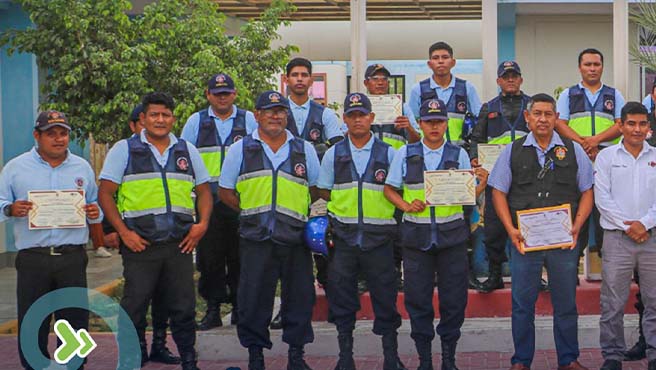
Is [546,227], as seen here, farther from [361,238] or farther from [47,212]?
[47,212]

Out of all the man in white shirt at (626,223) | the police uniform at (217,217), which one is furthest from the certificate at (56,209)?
the man in white shirt at (626,223)

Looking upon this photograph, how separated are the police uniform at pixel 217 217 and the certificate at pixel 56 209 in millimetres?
1377

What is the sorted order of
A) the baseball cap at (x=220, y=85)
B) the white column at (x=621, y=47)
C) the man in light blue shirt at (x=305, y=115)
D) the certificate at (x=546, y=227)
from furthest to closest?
the white column at (x=621, y=47), the man in light blue shirt at (x=305, y=115), the baseball cap at (x=220, y=85), the certificate at (x=546, y=227)

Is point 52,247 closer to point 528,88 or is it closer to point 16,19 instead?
point 16,19

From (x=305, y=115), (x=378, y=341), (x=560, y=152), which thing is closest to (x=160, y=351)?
(x=378, y=341)

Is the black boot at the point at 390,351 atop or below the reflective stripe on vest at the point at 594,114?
below

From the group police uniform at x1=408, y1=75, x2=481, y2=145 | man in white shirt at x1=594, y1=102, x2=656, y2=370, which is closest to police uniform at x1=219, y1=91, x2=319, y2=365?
police uniform at x1=408, y1=75, x2=481, y2=145

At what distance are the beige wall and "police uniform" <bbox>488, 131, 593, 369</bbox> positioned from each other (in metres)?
11.5

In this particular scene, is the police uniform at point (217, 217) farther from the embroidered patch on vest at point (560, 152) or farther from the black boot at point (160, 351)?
the embroidered patch on vest at point (560, 152)

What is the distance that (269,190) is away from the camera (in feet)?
25.1

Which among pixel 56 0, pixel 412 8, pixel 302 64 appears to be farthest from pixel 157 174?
pixel 412 8

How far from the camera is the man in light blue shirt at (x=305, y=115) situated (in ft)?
28.3

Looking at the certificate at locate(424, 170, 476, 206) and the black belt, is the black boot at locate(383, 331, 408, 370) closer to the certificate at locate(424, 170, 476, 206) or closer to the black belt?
the certificate at locate(424, 170, 476, 206)

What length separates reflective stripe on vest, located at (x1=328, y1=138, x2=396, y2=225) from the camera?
7.74 metres
